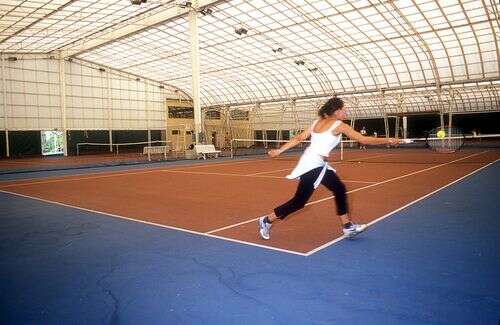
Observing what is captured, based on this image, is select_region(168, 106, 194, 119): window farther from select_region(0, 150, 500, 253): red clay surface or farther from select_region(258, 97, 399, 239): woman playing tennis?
select_region(258, 97, 399, 239): woman playing tennis

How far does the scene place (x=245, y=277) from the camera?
3.89 m

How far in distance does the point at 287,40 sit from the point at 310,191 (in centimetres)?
2961

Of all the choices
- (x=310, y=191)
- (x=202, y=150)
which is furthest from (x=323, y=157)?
(x=202, y=150)

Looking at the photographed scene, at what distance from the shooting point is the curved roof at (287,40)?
25.9 metres

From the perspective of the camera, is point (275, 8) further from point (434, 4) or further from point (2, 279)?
point (2, 279)

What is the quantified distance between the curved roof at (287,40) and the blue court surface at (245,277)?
21226 mm

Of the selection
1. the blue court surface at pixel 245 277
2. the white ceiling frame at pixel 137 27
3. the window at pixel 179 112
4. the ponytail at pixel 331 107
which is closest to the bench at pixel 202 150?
the white ceiling frame at pixel 137 27

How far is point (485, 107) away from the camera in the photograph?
4741cm

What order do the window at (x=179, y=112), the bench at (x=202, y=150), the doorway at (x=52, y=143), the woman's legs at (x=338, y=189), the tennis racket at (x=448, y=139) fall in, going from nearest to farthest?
1. the woman's legs at (x=338, y=189)
2. the tennis racket at (x=448, y=139)
3. the bench at (x=202, y=150)
4. the doorway at (x=52, y=143)
5. the window at (x=179, y=112)

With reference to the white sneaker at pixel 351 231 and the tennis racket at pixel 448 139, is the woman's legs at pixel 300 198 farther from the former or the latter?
the tennis racket at pixel 448 139

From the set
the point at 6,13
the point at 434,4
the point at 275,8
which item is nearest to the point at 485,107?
the point at 434,4

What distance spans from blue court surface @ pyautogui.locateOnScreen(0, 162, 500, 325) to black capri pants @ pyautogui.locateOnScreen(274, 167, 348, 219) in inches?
21.3

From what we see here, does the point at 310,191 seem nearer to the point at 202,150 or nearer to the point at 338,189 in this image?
the point at 338,189

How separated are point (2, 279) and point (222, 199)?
5.09 metres
